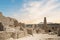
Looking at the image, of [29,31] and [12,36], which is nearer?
[12,36]

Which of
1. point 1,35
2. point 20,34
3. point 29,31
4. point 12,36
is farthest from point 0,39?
point 29,31

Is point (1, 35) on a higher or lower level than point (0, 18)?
lower

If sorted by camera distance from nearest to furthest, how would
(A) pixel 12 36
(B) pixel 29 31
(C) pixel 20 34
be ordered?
(A) pixel 12 36 < (C) pixel 20 34 < (B) pixel 29 31

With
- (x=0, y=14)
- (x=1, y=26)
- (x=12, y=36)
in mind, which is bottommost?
(x=12, y=36)

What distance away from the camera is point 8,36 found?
50.4ft

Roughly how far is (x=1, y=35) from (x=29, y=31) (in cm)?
1069

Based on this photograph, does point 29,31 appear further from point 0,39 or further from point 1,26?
point 0,39

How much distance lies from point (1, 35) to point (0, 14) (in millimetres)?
13822

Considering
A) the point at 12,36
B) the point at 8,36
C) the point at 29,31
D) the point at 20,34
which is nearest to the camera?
the point at 8,36

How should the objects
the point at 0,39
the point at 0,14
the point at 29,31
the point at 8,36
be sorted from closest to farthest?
the point at 0,39 < the point at 8,36 < the point at 29,31 < the point at 0,14

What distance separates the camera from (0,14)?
27.0 m

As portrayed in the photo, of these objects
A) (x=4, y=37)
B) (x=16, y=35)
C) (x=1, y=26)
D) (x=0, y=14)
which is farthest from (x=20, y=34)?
(x=0, y=14)

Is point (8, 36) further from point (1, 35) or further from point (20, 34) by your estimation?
point (20, 34)

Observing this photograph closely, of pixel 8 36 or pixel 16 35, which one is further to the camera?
pixel 16 35
